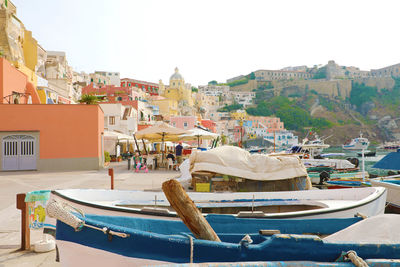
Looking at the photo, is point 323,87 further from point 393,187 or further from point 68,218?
point 68,218

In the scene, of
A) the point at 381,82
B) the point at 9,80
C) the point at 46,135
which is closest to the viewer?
the point at 46,135

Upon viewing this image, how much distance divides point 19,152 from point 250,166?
14.9 m

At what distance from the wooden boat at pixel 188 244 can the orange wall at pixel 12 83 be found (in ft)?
59.0

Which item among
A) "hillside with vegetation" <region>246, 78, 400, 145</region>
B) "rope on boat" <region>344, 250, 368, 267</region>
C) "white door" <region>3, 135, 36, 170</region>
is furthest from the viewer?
"hillside with vegetation" <region>246, 78, 400, 145</region>

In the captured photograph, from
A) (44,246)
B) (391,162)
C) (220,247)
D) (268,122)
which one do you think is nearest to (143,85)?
(268,122)

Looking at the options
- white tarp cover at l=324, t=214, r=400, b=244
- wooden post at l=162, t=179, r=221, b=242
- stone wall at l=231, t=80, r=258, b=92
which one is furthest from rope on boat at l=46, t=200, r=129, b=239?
stone wall at l=231, t=80, r=258, b=92

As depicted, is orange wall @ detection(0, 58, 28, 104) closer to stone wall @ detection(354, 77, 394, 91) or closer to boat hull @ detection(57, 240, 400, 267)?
boat hull @ detection(57, 240, 400, 267)

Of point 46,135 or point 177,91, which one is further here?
point 177,91

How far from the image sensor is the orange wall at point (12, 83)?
1778 centimetres

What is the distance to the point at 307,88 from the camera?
148500mm

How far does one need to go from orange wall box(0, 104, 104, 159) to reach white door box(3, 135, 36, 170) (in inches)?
20.2

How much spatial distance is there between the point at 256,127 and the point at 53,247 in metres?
103

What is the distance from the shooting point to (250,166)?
794 cm

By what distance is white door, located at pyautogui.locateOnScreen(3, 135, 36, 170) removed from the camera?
668 inches
